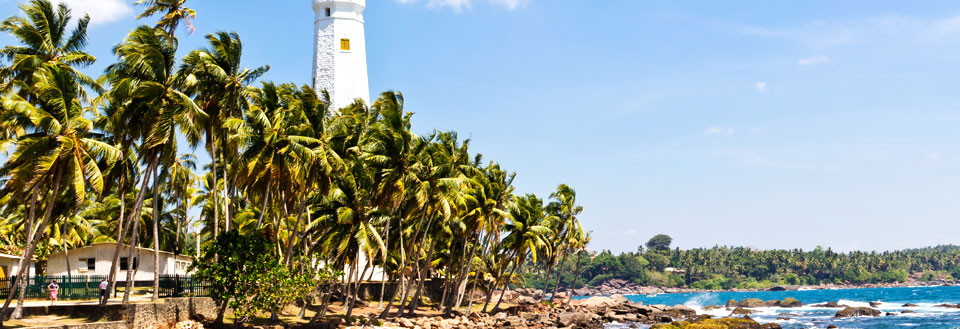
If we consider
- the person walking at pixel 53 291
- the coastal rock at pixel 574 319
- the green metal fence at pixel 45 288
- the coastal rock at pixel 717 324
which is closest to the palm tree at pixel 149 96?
the person walking at pixel 53 291

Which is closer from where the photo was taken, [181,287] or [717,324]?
[181,287]

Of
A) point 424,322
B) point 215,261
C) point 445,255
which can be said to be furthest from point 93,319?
point 445,255

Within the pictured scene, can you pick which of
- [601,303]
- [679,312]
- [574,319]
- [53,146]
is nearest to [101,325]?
[53,146]

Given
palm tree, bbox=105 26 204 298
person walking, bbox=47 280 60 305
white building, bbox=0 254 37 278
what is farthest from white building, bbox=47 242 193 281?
palm tree, bbox=105 26 204 298

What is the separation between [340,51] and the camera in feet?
190

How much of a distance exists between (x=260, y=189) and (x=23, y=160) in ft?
37.1

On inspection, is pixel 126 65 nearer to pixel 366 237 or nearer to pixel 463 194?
pixel 366 237

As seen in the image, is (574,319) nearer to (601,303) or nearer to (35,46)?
(601,303)

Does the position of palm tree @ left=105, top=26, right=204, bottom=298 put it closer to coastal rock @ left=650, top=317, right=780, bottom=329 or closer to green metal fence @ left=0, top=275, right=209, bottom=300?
green metal fence @ left=0, top=275, right=209, bottom=300

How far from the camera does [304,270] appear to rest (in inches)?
1527

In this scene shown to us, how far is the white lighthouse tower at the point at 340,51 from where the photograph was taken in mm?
57594

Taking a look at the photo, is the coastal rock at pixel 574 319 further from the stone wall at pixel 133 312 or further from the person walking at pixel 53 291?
the person walking at pixel 53 291

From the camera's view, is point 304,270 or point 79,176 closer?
point 79,176

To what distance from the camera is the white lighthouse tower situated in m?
57.6
